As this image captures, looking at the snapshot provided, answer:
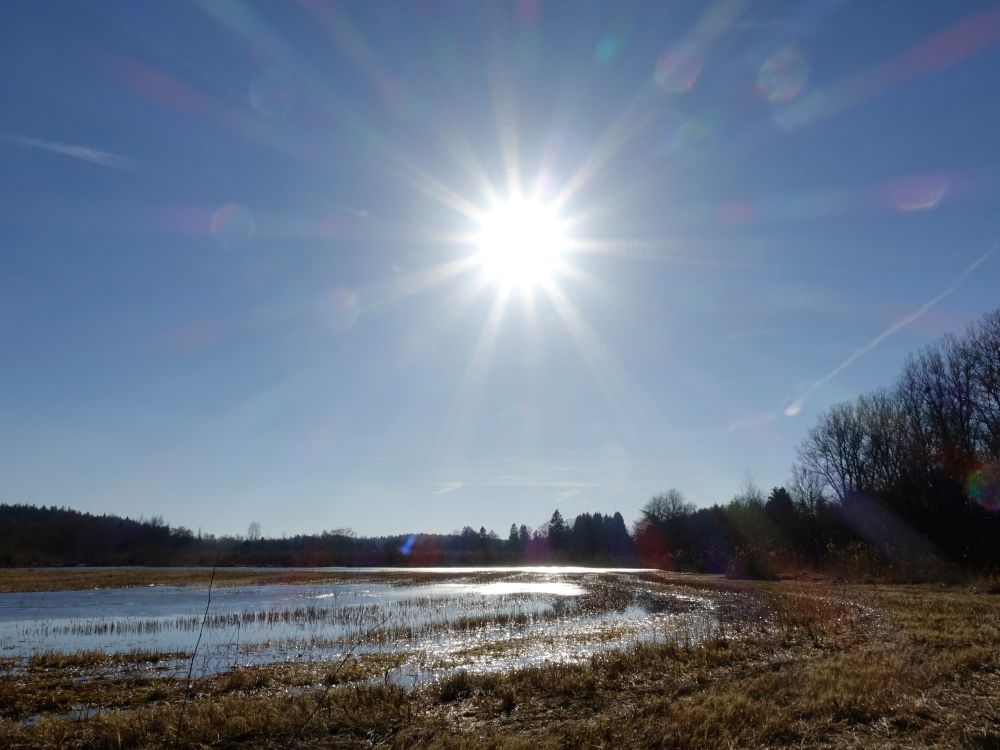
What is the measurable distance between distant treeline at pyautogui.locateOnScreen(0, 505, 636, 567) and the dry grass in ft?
316

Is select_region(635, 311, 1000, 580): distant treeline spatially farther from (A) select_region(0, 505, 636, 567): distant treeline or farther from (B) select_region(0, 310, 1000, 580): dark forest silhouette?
(A) select_region(0, 505, 636, 567): distant treeline

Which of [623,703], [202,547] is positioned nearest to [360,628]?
[623,703]

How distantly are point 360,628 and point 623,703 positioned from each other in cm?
1691

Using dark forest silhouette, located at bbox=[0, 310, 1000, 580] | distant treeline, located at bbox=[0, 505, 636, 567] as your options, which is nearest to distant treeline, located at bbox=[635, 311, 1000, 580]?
dark forest silhouette, located at bbox=[0, 310, 1000, 580]

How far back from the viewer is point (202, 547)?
14612cm

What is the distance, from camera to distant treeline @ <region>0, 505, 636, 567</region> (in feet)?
385

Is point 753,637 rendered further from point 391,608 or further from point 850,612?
point 391,608

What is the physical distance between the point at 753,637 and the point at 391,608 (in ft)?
69.7

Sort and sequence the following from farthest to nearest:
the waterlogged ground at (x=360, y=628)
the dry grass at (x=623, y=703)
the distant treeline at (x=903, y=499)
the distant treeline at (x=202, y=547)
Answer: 1. the distant treeline at (x=202, y=547)
2. the distant treeline at (x=903, y=499)
3. the waterlogged ground at (x=360, y=628)
4. the dry grass at (x=623, y=703)

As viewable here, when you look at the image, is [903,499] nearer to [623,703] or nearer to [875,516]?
[875,516]

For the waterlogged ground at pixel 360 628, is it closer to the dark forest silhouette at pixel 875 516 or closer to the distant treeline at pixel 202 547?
the dark forest silhouette at pixel 875 516

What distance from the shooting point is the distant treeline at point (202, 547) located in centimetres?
11736

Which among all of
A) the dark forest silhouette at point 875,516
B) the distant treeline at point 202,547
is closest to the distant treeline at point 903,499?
the dark forest silhouette at point 875,516

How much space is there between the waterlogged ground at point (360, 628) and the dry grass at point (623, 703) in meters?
1.49
